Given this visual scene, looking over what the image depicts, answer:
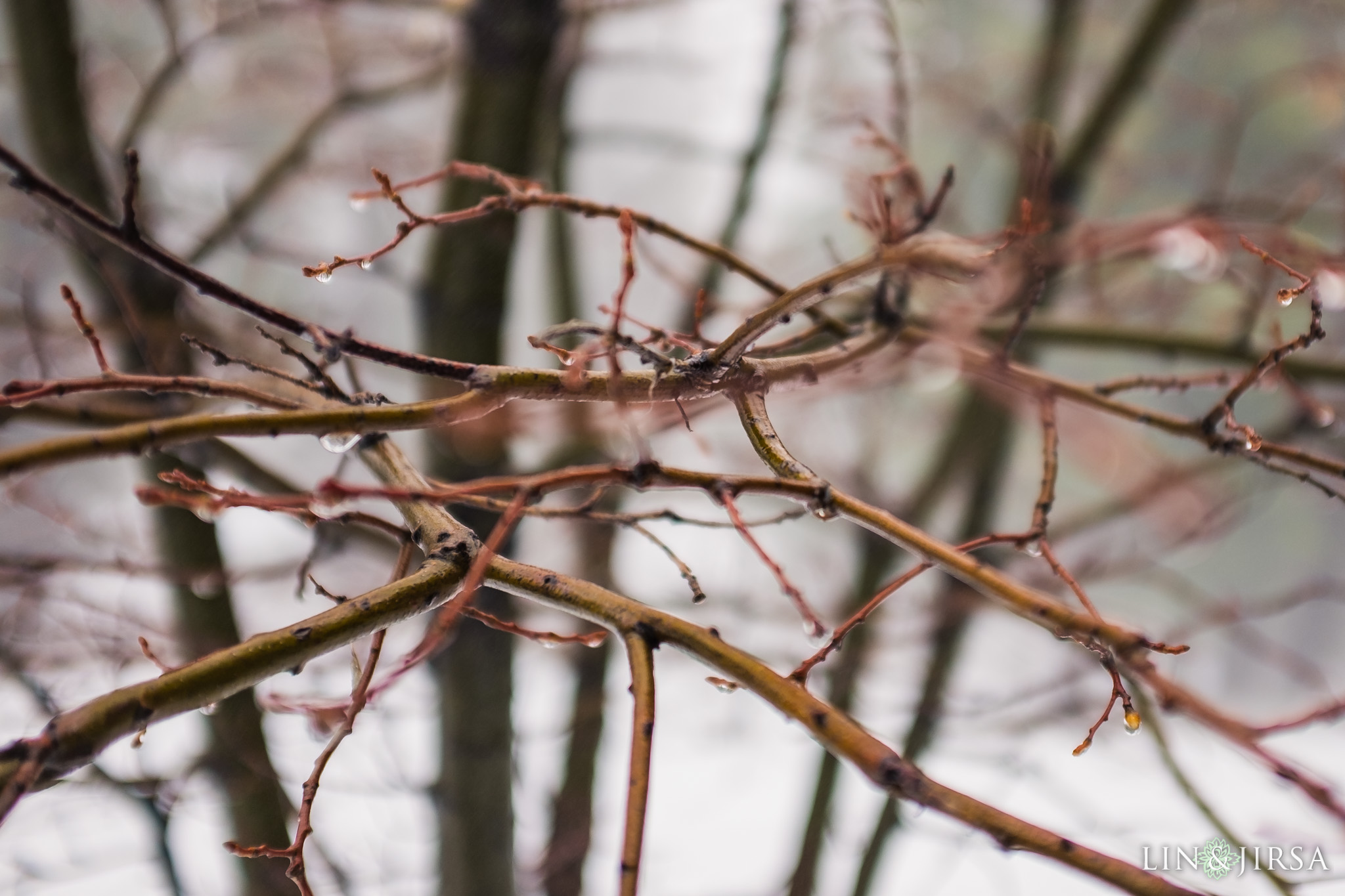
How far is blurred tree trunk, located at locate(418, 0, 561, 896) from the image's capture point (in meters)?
0.71

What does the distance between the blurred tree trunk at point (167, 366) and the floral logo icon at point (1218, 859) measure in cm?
76

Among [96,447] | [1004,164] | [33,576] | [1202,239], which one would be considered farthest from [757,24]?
[96,447]

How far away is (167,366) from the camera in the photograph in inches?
25.9

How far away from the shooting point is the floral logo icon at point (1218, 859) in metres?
0.60

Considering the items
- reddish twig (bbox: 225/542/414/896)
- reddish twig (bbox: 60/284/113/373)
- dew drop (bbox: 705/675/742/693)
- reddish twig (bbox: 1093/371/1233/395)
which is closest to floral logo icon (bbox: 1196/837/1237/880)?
reddish twig (bbox: 1093/371/1233/395)

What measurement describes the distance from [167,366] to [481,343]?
247 millimetres

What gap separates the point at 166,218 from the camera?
108cm

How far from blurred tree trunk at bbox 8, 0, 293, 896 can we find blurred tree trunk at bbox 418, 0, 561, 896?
161 mm

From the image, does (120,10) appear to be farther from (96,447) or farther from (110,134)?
(96,447)

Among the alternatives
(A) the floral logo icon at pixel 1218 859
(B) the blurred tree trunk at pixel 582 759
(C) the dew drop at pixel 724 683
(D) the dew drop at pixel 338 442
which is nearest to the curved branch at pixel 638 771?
(C) the dew drop at pixel 724 683

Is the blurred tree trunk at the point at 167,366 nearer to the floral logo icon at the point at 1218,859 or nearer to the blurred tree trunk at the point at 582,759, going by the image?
the blurred tree trunk at the point at 582,759

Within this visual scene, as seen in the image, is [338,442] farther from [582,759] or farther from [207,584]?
[582,759]

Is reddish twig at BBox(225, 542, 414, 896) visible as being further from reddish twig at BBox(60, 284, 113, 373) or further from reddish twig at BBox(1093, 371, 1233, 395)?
reddish twig at BBox(1093, 371, 1233, 395)

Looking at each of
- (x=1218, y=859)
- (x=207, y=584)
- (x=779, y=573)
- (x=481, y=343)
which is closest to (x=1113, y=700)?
(x=779, y=573)
